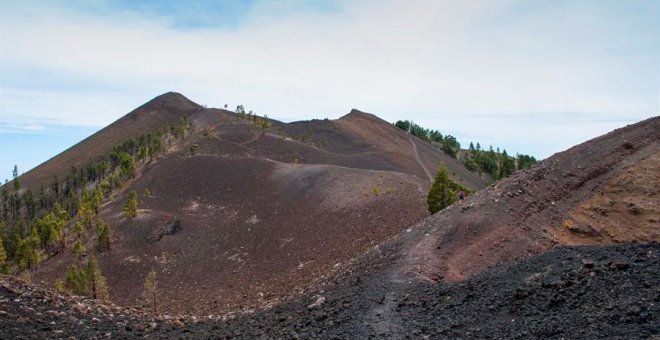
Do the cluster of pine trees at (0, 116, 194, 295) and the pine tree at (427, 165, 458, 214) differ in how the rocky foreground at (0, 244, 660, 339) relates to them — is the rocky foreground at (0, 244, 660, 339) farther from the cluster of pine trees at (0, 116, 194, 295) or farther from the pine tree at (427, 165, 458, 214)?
the cluster of pine trees at (0, 116, 194, 295)

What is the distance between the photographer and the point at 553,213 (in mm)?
24141

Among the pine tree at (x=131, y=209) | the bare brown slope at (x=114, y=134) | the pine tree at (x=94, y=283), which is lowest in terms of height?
the pine tree at (x=94, y=283)

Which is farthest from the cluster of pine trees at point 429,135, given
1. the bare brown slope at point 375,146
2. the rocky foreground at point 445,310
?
the rocky foreground at point 445,310

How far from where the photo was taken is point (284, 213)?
49281 mm

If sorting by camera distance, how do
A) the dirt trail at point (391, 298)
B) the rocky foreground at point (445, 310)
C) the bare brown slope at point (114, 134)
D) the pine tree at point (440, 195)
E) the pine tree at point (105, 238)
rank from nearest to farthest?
the rocky foreground at point (445, 310) → the dirt trail at point (391, 298) → the pine tree at point (440, 195) → the pine tree at point (105, 238) → the bare brown slope at point (114, 134)

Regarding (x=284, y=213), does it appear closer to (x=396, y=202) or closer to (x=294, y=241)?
(x=294, y=241)

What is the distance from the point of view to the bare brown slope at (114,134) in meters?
140

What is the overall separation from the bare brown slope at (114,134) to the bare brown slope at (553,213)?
427 feet

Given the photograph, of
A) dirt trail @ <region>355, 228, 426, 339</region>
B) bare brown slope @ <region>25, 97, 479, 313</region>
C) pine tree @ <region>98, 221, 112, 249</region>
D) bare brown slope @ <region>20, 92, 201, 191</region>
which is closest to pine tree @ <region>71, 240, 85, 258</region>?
bare brown slope @ <region>25, 97, 479, 313</region>

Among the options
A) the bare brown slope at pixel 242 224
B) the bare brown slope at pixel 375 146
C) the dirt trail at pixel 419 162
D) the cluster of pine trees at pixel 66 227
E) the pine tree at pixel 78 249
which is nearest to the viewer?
the bare brown slope at pixel 242 224

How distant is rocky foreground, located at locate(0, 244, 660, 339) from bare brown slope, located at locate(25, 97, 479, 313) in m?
8.07

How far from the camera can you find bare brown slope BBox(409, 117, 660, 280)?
2159 centimetres

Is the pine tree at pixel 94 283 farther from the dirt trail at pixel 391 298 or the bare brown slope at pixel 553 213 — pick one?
the bare brown slope at pixel 553 213

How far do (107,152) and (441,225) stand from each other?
135m
